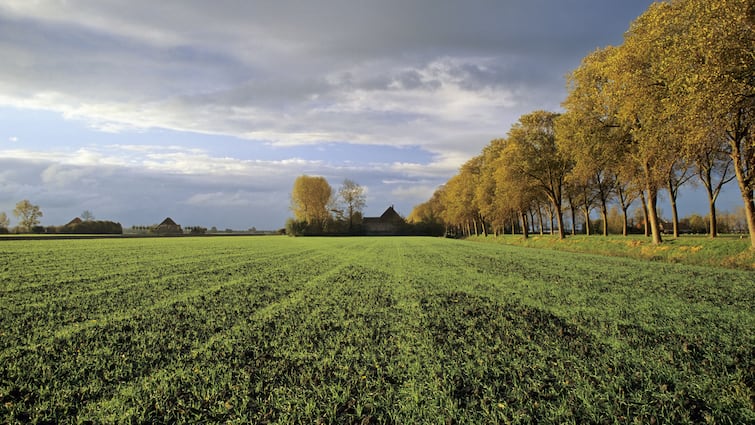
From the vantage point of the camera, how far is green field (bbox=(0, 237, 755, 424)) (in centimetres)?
432

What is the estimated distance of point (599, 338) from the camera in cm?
685

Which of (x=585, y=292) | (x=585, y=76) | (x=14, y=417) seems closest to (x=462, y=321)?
(x=585, y=292)

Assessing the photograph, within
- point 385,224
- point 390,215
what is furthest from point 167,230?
point 390,215

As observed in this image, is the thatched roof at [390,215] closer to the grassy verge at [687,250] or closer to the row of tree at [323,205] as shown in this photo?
the row of tree at [323,205]

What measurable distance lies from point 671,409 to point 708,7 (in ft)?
69.7

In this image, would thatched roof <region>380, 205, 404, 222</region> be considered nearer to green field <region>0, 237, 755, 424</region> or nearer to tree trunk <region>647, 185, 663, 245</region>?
tree trunk <region>647, 185, 663, 245</region>

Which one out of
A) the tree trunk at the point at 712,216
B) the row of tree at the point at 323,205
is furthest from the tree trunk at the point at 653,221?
the row of tree at the point at 323,205

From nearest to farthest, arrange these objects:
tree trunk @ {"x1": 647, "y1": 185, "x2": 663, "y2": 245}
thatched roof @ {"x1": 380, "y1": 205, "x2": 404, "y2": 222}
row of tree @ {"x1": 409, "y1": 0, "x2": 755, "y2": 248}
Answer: row of tree @ {"x1": 409, "y1": 0, "x2": 755, "y2": 248}
tree trunk @ {"x1": 647, "y1": 185, "x2": 663, "y2": 245}
thatched roof @ {"x1": 380, "y1": 205, "x2": 404, "y2": 222}

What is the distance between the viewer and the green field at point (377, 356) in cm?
432

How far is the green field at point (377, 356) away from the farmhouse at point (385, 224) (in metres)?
117

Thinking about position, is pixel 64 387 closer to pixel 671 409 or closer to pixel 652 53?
pixel 671 409

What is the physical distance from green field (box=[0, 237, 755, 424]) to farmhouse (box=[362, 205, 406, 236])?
117 metres

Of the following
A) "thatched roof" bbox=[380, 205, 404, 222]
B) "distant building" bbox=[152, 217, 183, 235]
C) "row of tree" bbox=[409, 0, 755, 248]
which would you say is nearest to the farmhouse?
"thatched roof" bbox=[380, 205, 404, 222]

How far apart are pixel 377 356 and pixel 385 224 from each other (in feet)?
480
